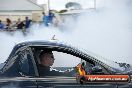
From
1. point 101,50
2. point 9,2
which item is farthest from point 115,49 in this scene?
point 9,2

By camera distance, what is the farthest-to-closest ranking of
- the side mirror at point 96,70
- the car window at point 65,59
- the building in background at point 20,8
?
the building in background at point 20,8
the car window at point 65,59
the side mirror at point 96,70

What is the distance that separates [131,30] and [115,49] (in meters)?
2.20

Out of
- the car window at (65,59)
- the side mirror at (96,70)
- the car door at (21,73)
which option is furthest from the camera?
the car window at (65,59)

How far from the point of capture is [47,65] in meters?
6.77

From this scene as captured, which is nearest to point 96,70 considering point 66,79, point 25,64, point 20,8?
point 66,79

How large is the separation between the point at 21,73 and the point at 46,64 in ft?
1.28

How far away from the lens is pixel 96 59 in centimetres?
671

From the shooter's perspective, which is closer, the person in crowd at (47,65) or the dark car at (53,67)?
the dark car at (53,67)

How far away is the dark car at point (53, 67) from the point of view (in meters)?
6.56

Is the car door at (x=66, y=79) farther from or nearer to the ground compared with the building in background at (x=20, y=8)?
farther from the ground

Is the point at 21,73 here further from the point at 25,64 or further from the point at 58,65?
the point at 58,65

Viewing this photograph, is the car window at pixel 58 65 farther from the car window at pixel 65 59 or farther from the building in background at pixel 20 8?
the building in background at pixel 20 8

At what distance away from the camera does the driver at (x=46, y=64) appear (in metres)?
6.67

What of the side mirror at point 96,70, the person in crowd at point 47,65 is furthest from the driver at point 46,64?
the side mirror at point 96,70
